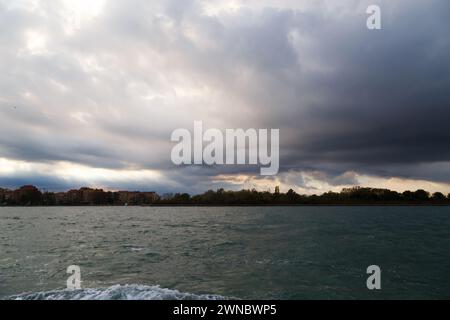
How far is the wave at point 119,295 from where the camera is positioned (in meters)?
19.8

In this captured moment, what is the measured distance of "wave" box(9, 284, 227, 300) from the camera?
64.9 ft

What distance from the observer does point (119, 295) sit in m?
20.0

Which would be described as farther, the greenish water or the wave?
the greenish water

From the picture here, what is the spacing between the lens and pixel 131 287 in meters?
21.7

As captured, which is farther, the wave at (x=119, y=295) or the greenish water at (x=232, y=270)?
the greenish water at (x=232, y=270)

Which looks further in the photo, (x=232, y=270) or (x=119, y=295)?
(x=232, y=270)

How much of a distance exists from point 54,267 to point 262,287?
19885 millimetres

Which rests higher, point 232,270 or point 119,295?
point 119,295

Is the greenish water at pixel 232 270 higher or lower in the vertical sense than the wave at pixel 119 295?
lower

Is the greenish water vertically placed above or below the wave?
below
